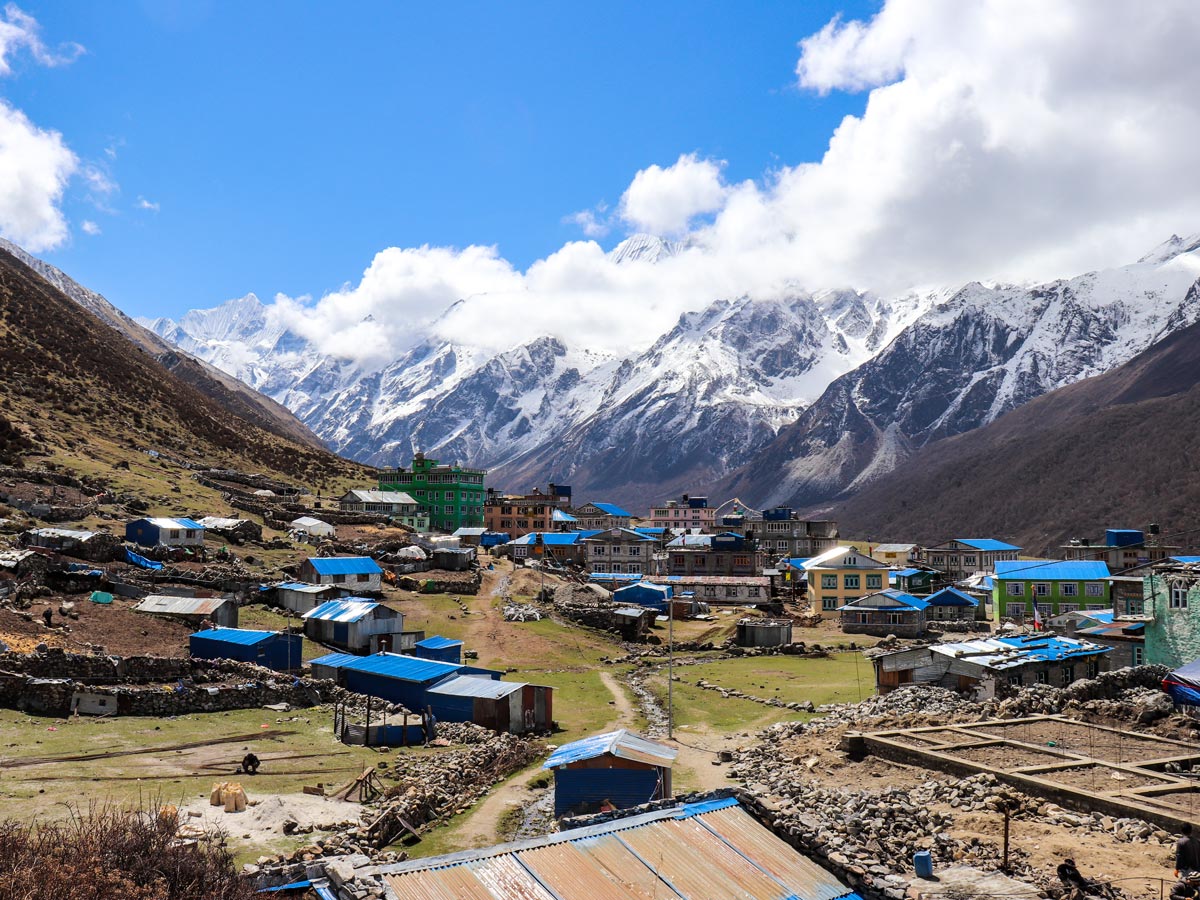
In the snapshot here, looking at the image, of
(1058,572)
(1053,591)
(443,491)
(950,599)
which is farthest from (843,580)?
(443,491)

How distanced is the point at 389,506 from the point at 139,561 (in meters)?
67.7

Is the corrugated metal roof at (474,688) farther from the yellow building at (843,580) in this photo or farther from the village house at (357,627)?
the yellow building at (843,580)

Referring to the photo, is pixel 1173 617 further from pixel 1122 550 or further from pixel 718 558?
pixel 1122 550

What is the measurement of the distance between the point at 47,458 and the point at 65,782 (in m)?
77.5

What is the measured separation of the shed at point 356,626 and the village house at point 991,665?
29.0 metres

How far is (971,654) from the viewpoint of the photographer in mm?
49531

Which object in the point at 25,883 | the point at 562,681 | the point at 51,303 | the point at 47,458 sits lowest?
the point at 562,681

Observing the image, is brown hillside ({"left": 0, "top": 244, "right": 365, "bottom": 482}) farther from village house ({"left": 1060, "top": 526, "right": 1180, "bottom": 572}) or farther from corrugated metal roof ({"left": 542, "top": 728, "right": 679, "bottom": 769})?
village house ({"left": 1060, "top": 526, "right": 1180, "bottom": 572})

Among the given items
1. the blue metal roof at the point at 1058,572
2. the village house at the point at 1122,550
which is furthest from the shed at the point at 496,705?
the village house at the point at 1122,550

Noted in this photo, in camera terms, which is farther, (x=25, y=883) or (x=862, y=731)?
(x=862, y=731)

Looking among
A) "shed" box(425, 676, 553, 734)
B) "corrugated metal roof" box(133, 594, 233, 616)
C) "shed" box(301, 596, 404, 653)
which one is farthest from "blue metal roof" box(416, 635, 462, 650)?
"corrugated metal roof" box(133, 594, 233, 616)

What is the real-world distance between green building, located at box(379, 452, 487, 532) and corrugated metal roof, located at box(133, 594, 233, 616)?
95.1 m

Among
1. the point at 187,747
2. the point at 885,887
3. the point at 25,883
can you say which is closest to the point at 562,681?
the point at 187,747

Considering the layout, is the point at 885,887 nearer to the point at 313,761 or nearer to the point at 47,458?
the point at 313,761
